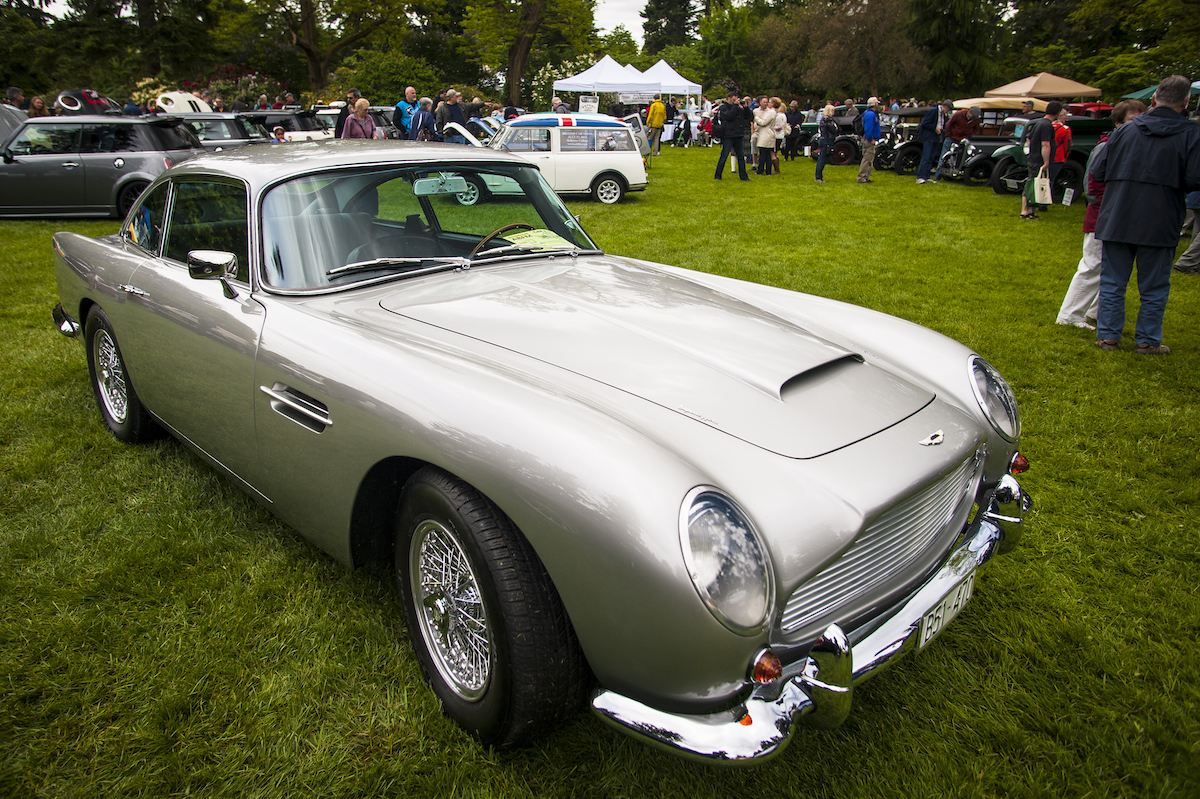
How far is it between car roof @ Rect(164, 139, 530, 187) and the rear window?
857cm

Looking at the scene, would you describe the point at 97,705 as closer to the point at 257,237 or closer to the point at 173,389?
the point at 173,389

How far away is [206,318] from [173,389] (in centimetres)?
51

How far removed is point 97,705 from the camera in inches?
82.6

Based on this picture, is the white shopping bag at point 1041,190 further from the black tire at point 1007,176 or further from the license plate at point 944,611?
the license plate at point 944,611

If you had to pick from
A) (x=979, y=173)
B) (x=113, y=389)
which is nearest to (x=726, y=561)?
(x=113, y=389)

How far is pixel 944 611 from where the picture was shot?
194cm

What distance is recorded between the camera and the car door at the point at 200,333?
2557 millimetres

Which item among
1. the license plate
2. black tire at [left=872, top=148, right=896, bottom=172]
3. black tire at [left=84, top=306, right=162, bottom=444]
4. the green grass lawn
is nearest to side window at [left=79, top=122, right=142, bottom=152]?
the green grass lawn

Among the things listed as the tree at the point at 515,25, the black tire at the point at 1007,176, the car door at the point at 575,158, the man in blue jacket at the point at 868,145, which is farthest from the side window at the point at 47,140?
the tree at the point at 515,25

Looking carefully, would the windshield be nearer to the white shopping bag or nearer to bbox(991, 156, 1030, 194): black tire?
the white shopping bag

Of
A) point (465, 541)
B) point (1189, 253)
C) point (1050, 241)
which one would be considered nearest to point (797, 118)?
point (1050, 241)

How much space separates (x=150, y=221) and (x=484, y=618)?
299cm

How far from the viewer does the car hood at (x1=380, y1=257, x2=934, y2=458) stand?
→ 6.49ft

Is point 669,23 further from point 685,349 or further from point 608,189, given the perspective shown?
point 685,349
